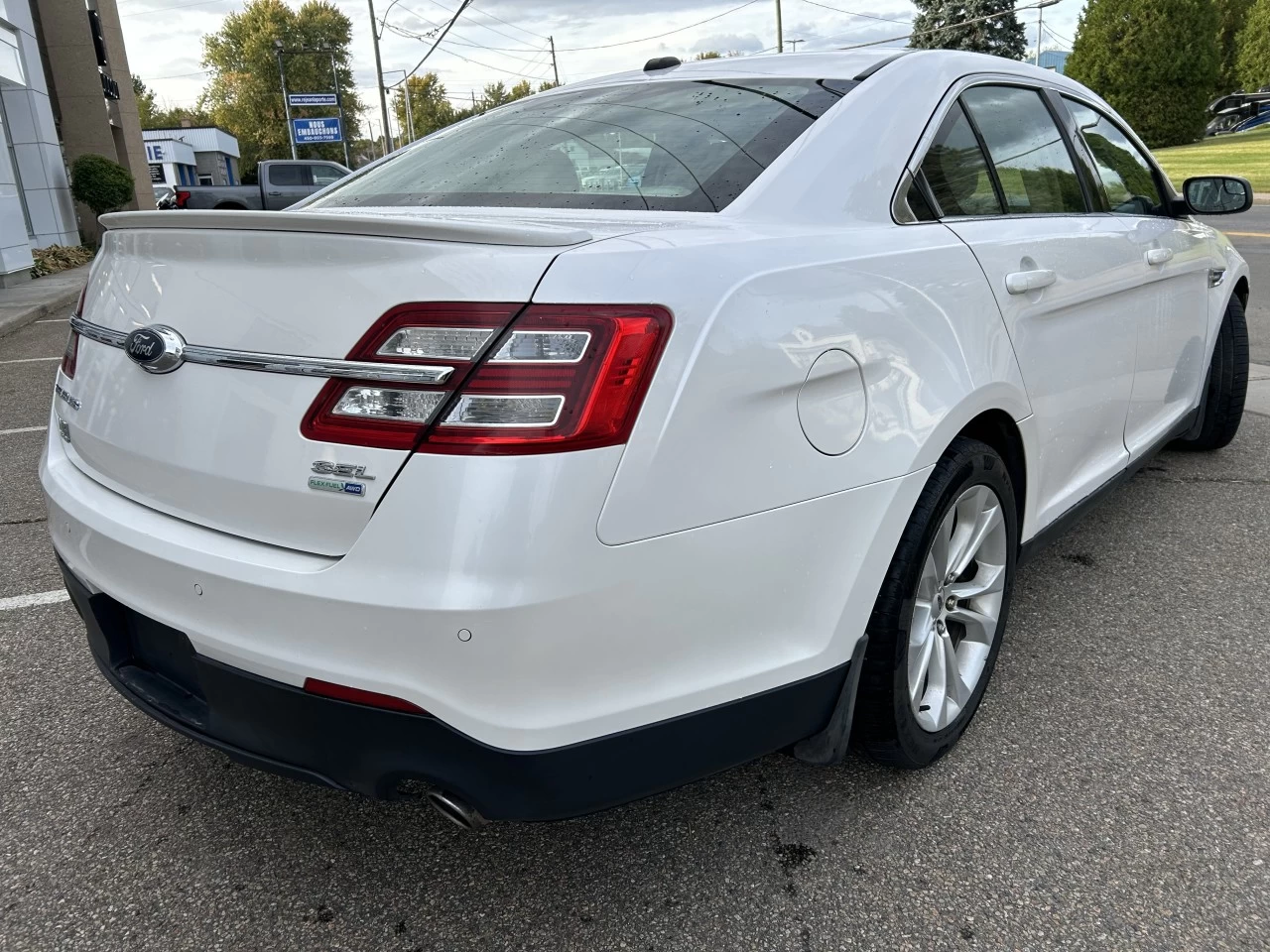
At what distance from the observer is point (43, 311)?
37.4 ft

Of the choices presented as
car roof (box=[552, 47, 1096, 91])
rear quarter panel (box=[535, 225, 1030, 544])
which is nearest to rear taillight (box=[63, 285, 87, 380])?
rear quarter panel (box=[535, 225, 1030, 544])

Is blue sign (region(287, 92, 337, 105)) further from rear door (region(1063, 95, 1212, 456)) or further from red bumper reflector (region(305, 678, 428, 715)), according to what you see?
red bumper reflector (region(305, 678, 428, 715))

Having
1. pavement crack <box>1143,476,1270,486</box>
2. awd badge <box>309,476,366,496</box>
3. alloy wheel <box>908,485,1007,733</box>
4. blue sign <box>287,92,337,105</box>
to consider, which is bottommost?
pavement crack <box>1143,476,1270,486</box>

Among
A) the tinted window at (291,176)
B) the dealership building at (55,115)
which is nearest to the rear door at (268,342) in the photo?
the dealership building at (55,115)

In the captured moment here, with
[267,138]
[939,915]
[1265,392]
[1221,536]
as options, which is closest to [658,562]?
[939,915]

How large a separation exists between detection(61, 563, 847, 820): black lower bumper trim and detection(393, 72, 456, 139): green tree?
100882 mm

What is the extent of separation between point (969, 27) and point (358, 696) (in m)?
51.1

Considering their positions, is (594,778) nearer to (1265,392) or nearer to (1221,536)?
(1221,536)

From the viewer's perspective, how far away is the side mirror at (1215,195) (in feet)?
12.1

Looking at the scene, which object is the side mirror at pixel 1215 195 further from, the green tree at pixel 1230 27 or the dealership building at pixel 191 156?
the green tree at pixel 1230 27

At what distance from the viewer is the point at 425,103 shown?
97125 millimetres

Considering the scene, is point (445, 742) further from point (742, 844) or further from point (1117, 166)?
point (1117, 166)

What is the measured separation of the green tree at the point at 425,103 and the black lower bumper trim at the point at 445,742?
100882 mm

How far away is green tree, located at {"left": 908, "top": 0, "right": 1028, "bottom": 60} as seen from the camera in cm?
4519
